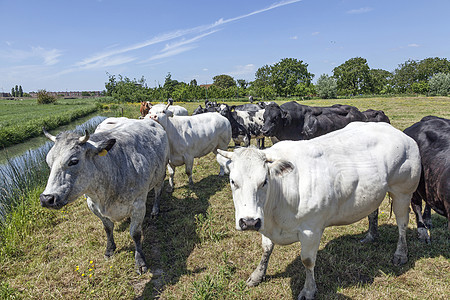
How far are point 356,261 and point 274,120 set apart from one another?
14.4ft

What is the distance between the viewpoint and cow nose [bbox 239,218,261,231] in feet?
7.68

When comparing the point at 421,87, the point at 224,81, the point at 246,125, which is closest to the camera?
the point at 246,125

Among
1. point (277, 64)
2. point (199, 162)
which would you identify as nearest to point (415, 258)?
point (199, 162)

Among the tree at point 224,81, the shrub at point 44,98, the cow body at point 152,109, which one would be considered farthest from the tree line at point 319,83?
the cow body at point 152,109

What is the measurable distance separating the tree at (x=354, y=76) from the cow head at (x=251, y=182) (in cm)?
7417

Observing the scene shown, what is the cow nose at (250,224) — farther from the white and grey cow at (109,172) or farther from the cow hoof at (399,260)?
the cow hoof at (399,260)

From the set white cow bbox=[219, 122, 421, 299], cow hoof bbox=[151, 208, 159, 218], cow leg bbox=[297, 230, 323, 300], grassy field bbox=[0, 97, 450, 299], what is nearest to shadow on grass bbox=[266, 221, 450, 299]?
grassy field bbox=[0, 97, 450, 299]

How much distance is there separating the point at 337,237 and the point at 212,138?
428cm

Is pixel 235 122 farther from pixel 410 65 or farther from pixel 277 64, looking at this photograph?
pixel 410 65

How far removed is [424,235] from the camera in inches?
160

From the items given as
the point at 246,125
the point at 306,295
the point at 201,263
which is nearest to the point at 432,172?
the point at 306,295

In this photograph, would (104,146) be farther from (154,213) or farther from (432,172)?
(432,172)

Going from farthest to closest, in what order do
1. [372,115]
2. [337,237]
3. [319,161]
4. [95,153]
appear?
[372,115]
[337,237]
[95,153]
[319,161]

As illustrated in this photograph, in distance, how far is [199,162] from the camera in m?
9.43
